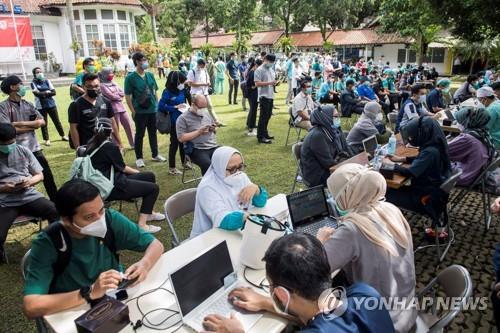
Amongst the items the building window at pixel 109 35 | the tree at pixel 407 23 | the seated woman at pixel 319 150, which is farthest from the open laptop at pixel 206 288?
the building window at pixel 109 35

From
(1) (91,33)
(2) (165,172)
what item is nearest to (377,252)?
(2) (165,172)

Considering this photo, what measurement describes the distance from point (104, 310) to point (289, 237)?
97cm

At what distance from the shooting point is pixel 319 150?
4242 millimetres

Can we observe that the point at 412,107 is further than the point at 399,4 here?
No

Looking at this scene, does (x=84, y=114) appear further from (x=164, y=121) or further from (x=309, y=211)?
(x=309, y=211)

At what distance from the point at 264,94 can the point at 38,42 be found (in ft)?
87.5

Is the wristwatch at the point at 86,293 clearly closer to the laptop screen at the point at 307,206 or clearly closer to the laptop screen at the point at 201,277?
the laptop screen at the point at 201,277

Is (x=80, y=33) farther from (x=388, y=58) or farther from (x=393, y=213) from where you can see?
(x=393, y=213)

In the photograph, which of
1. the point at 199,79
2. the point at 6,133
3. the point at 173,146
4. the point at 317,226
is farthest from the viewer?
the point at 199,79

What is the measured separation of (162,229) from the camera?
438 centimetres

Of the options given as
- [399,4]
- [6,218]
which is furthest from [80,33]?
[6,218]

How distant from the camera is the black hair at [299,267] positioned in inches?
55.3

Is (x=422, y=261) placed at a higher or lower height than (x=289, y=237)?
lower

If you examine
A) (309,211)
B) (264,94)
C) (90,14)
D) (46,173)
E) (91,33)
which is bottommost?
(46,173)
